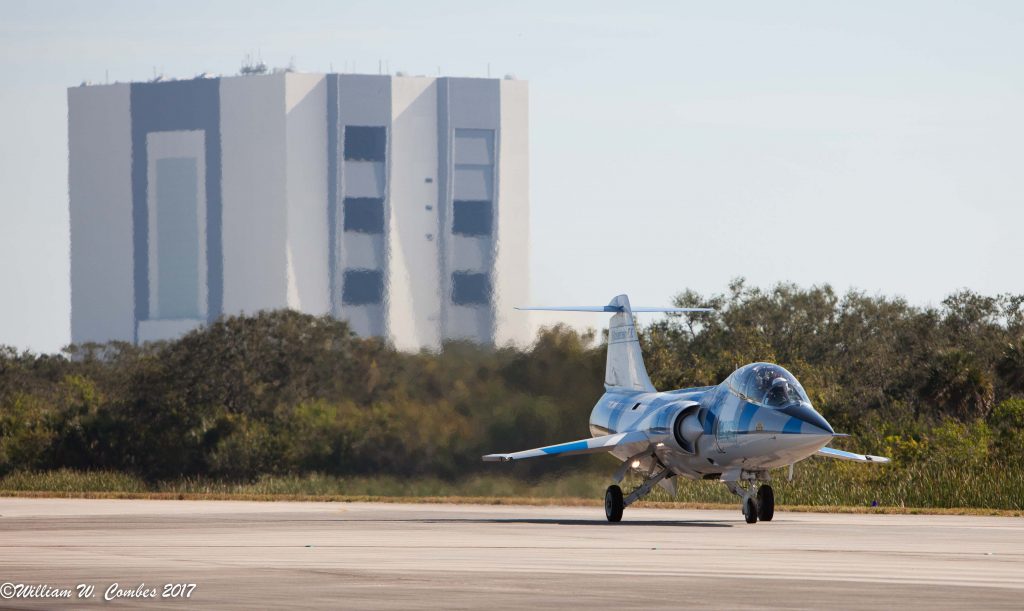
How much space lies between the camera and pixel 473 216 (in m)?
134

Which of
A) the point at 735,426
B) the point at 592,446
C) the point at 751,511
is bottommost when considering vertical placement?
the point at 751,511

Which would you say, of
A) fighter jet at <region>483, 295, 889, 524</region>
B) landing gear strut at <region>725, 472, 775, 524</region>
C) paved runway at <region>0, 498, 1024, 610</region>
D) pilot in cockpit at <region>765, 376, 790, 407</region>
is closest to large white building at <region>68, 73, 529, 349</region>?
fighter jet at <region>483, 295, 889, 524</region>

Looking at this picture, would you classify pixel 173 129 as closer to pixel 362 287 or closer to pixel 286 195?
pixel 286 195

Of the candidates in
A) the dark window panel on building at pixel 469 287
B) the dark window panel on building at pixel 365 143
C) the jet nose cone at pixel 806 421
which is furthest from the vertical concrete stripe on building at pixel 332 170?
the jet nose cone at pixel 806 421

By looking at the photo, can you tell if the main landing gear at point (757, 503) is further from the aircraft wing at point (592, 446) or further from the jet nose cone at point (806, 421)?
the aircraft wing at point (592, 446)

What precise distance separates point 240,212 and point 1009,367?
82.3 meters

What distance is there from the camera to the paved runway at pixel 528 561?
12594mm

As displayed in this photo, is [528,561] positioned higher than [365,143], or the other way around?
[365,143]

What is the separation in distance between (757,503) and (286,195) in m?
104

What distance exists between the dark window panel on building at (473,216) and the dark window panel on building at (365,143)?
8.00 m

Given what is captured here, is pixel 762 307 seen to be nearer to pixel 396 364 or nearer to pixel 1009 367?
pixel 1009 367

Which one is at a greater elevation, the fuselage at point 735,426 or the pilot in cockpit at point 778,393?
the pilot in cockpit at point 778,393

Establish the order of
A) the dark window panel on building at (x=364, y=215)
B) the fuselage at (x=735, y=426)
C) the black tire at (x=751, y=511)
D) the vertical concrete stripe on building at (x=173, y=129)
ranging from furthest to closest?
the dark window panel on building at (x=364, y=215), the vertical concrete stripe on building at (x=173, y=129), the black tire at (x=751, y=511), the fuselage at (x=735, y=426)

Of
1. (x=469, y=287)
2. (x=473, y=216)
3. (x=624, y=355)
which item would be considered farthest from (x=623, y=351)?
(x=473, y=216)
